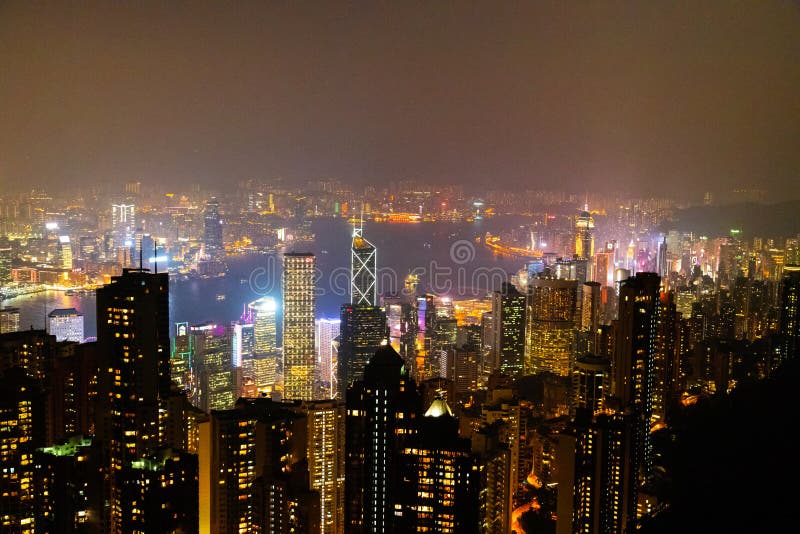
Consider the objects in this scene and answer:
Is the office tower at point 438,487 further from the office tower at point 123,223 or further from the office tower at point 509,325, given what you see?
the office tower at point 509,325

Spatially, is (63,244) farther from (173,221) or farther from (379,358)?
(379,358)

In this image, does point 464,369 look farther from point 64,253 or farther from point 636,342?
point 64,253

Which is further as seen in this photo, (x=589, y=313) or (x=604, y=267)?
(x=589, y=313)

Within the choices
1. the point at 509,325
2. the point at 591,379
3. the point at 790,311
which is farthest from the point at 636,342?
the point at 509,325

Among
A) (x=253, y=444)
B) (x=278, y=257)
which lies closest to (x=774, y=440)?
A: (x=253, y=444)

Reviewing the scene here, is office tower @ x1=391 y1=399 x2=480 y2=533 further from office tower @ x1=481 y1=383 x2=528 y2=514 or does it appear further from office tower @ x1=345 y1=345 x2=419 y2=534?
office tower @ x1=481 y1=383 x2=528 y2=514

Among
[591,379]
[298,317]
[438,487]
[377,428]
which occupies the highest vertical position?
[377,428]
